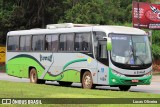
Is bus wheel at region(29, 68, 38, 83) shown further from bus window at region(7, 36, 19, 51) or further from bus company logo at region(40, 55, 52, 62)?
bus window at region(7, 36, 19, 51)

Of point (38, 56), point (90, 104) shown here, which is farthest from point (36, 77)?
point (90, 104)

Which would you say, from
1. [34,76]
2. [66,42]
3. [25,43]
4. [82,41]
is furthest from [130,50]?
[25,43]

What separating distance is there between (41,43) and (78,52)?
4056 mm

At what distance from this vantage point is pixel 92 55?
2267 cm

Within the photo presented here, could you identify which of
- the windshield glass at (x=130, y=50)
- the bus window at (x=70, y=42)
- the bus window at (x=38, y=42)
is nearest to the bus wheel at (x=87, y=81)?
the windshield glass at (x=130, y=50)

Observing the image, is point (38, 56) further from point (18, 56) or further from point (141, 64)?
point (141, 64)

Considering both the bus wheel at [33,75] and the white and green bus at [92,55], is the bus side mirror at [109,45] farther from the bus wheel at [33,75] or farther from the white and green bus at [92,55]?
the bus wheel at [33,75]

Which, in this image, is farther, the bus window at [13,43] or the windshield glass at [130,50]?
the bus window at [13,43]

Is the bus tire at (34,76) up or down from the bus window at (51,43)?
down

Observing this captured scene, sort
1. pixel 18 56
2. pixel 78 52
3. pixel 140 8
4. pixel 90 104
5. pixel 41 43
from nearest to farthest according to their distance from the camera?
pixel 90 104 → pixel 78 52 → pixel 41 43 → pixel 18 56 → pixel 140 8

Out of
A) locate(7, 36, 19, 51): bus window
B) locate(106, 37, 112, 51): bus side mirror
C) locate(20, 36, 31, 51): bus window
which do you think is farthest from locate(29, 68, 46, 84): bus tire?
locate(106, 37, 112, 51): bus side mirror

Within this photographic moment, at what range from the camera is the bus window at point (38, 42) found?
27.2 metres

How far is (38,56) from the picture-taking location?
27.3 meters

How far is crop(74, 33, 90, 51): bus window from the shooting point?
2320cm
